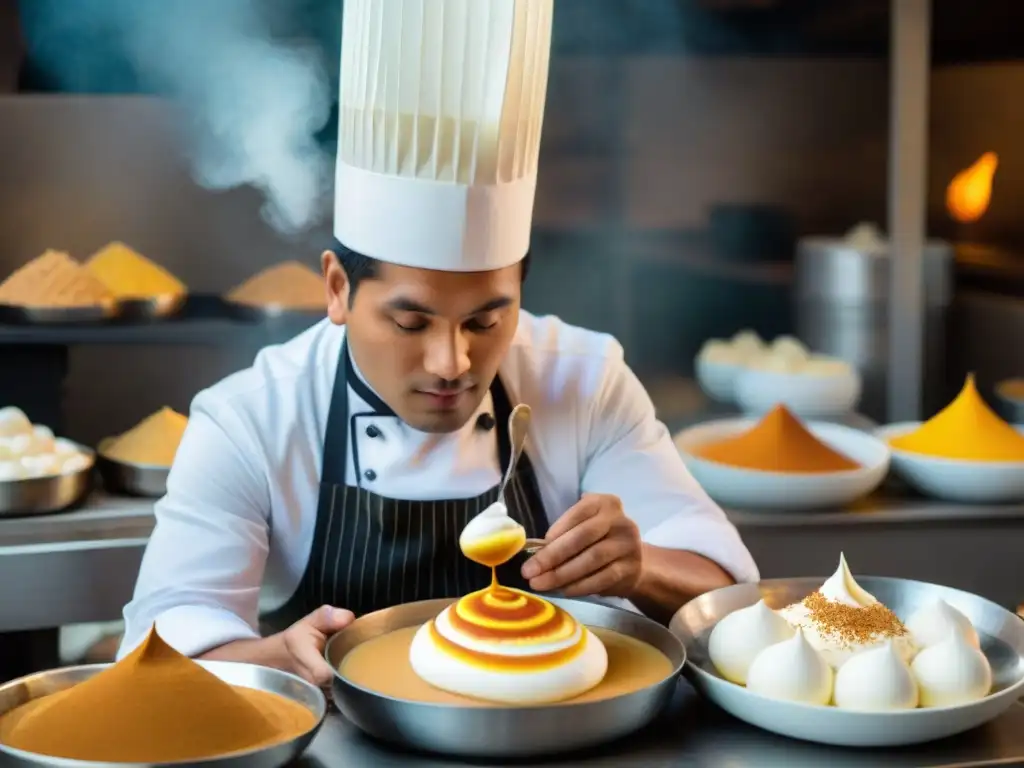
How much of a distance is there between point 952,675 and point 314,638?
0.64 metres

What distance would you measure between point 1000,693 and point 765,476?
51.2 inches

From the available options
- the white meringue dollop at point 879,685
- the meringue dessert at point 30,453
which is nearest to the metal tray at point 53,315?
the meringue dessert at point 30,453

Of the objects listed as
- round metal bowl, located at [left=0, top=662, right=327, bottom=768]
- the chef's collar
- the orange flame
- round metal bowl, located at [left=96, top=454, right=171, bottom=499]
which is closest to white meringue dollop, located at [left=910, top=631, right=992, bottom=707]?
round metal bowl, located at [left=0, top=662, right=327, bottom=768]

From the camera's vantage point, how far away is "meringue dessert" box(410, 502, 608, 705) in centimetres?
131

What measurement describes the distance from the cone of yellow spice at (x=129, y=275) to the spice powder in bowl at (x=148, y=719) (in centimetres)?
172

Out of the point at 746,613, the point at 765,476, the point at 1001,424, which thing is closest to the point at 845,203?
the point at 1001,424

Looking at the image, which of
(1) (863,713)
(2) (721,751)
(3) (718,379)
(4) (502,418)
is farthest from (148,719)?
(3) (718,379)

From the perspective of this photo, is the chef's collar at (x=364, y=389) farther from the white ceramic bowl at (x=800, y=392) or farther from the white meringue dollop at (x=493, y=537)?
the white ceramic bowl at (x=800, y=392)

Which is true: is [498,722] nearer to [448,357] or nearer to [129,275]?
[448,357]

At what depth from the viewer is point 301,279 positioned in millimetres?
3010

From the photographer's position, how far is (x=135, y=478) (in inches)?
104

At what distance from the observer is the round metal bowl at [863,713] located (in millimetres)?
1283

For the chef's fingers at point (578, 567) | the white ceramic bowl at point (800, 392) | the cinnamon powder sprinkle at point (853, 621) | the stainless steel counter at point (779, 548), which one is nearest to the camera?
the cinnamon powder sprinkle at point (853, 621)

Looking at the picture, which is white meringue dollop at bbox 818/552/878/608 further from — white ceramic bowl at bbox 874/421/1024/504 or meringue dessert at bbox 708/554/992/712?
white ceramic bowl at bbox 874/421/1024/504
